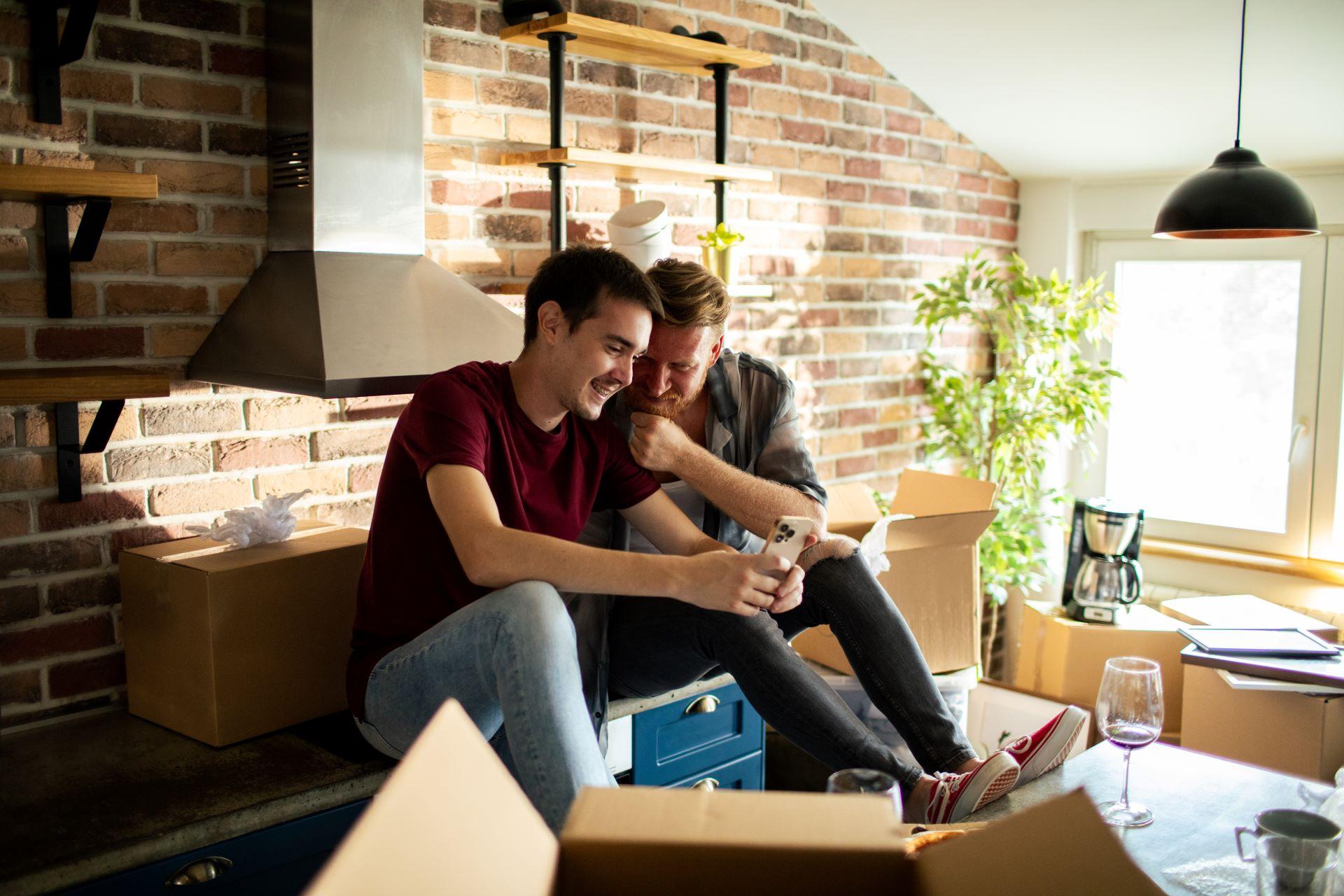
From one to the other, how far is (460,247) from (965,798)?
155cm

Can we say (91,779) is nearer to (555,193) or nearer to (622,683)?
(622,683)

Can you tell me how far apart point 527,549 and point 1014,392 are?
96.3 inches

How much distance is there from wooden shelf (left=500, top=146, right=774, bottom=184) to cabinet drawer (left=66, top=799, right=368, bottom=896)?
1.39 metres

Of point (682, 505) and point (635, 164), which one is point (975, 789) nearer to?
point (682, 505)

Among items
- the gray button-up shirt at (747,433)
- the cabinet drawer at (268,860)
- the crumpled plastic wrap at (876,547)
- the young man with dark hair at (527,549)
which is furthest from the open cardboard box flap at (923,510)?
the cabinet drawer at (268,860)

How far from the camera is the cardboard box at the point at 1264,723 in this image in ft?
8.59

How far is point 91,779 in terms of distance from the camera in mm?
1770

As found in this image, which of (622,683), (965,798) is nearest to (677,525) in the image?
(622,683)

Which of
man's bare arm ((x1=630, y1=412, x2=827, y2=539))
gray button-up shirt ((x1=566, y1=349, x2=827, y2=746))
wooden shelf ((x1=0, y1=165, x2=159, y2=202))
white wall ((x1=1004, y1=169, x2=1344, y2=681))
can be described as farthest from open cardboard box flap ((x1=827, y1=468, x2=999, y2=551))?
wooden shelf ((x1=0, y1=165, x2=159, y2=202))

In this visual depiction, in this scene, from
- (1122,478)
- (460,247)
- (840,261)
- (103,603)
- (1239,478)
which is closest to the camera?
(103,603)

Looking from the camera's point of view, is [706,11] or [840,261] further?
[840,261]

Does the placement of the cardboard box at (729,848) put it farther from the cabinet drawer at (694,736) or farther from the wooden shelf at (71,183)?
the cabinet drawer at (694,736)

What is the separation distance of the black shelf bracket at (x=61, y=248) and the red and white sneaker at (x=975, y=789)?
1633 millimetres

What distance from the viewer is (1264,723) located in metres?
2.71
